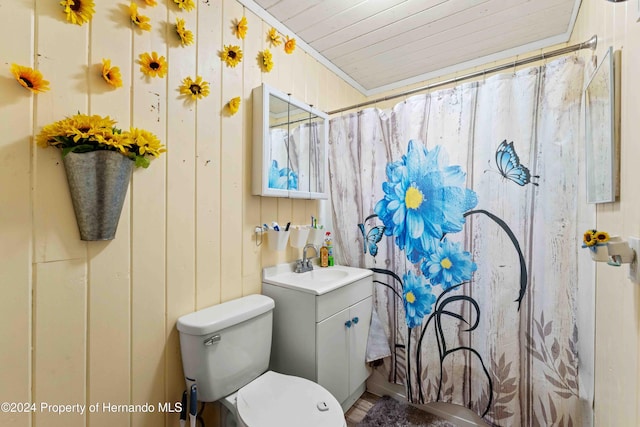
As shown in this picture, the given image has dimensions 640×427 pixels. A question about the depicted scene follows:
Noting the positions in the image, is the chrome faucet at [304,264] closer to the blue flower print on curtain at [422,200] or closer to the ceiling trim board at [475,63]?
the blue flower print on curtain at [422,200]

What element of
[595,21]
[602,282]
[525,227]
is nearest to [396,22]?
[595,21]

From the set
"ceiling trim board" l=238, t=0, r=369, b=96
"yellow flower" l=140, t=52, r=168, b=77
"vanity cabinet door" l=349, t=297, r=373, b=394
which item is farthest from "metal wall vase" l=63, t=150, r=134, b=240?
"vanity cabinet door" l=349, t=297, r=373, b=394

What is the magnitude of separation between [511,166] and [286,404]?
1476 mm

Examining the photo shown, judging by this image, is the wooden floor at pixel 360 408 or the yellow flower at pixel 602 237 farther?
the wooden floor at pixel 360 408

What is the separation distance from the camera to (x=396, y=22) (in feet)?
5.25

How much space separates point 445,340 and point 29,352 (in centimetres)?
175

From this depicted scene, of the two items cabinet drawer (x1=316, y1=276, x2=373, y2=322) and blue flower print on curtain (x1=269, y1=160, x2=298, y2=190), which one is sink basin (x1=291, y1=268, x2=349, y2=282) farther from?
blue flower print on curtain (x1=269, y1=160, x2=298, y2=190)

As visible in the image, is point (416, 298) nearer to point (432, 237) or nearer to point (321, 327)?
point (432, 237)

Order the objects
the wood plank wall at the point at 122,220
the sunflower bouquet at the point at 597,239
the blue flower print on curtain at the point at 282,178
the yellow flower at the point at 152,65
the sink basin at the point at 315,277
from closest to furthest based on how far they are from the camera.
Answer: the sunflower bouquet at the point at 597,239, the wood plank wall at the point at 122,220, the yellow flower at the point at 152,65, the sink basin at the point at 315,277, the blue flower print on curtain at the point at 282,178

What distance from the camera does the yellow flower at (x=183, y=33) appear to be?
3.84 ft

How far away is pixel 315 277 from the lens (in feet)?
5.65

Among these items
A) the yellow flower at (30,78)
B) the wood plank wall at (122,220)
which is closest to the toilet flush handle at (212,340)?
the wood plank wall at (122,220)

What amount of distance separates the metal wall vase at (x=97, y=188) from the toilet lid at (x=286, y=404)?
2.70 ft

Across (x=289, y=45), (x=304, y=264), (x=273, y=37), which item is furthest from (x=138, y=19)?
(x=304, y=264)
